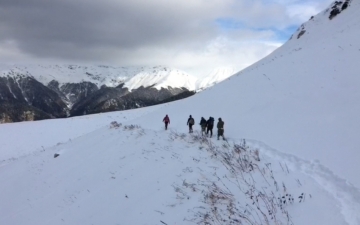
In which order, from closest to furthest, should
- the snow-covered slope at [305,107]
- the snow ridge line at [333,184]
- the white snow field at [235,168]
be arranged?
the snow ridge line at [333,184] < the white snow field at [235,168] < the snow-covered slope at [305,107]

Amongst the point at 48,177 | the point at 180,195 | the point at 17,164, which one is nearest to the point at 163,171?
the point at 180,195

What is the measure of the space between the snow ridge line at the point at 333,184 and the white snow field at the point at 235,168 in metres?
0.02

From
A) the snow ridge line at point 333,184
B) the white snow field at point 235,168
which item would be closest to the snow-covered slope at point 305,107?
the white snow field at point 235,168

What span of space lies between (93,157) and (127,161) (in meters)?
4.59

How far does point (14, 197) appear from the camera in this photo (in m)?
17.6

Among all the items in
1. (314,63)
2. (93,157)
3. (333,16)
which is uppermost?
(333,16)

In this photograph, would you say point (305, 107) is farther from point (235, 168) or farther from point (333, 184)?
point (333, 184)

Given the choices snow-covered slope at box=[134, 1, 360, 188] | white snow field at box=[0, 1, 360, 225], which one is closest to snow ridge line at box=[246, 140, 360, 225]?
white snow field at box=[0, 1, 360, 225]

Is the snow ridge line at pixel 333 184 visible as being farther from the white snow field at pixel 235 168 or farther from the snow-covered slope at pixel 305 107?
the snow-covered slope at pixel 305 107

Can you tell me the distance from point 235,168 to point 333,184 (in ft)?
9.47

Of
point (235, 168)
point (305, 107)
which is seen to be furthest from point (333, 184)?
point (305, 107)

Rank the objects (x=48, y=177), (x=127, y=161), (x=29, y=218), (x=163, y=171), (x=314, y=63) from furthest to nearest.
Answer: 1. (x=314, y=63)
2. (x=48, y=177)
3. (x=127, y=161)
4. (x=29, y=218)
5. (x=163, y=171)

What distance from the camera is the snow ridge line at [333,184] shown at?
641 cm

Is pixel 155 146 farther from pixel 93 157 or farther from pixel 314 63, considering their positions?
pixel 314 63
